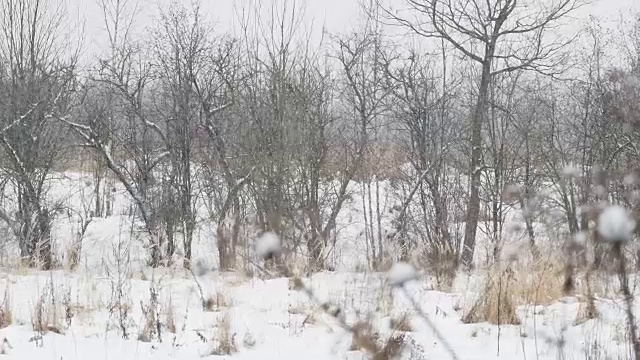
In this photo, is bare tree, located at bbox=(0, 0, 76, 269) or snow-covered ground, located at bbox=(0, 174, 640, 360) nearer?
snow-covered ground, located at bbox=(0, 174, 640, 360)

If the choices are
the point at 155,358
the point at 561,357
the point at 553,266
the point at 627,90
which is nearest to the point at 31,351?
the point at 155,358

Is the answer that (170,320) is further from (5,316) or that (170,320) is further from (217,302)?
(5,316)

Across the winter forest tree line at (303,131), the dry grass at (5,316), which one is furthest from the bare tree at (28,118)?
the dry grass at (5,316)

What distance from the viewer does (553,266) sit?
550 centimetres

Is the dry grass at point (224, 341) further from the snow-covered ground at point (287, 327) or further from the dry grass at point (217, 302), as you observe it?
the dry grass at point (217, 302)

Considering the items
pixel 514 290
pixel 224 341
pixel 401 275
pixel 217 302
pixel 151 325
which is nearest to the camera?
pixel 401 275

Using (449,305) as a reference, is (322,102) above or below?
above

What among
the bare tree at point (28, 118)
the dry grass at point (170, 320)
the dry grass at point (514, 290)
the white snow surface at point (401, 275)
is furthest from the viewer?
the bare tree at point (28, 118)

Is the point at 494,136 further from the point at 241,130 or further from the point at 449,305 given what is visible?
the point at 449,305

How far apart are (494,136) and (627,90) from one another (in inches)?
116

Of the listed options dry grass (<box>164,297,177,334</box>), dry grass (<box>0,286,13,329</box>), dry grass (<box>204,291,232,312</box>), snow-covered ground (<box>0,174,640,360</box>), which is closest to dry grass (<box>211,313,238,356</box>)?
snow-covered ground (<box>0,174,640,360</box>)

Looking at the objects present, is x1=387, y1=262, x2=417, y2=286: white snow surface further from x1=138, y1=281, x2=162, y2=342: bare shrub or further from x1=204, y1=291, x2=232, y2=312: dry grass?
x1=204, y1=291, x2=232, y2=312: dry grass

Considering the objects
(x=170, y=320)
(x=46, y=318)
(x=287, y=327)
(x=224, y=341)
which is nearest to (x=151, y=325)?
(x=170, y=320)

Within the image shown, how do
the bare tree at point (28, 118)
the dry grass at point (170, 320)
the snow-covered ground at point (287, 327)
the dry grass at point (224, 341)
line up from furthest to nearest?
the bare tree at point (28, 118) < the dry grass at point (170, 320) < the dry grass at point (224, 341) < the snow-covered ground at point (287, 327)
